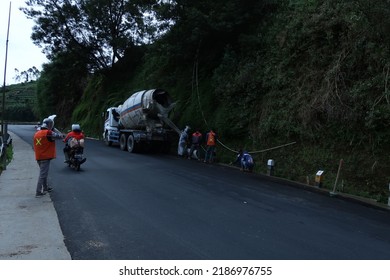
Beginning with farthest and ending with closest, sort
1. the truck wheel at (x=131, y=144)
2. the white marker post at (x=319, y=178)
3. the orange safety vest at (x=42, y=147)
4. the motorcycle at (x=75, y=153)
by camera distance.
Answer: the truck wheel at (x=131, y=144), the motorcycle at (x=75, y=153), the white marker post at (x=319, y=178), the orange safety vest at (x=42, y=147)

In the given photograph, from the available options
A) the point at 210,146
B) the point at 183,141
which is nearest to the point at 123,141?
the point at 183,141

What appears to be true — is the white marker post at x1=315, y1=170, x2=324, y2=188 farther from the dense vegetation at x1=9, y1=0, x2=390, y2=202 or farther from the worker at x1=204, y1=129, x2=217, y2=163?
the worker at x1=204, y1=129, x2=217, y2=163

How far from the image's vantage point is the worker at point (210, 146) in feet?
55.9

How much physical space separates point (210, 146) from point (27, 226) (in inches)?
454

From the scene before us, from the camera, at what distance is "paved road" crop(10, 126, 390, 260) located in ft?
18.0

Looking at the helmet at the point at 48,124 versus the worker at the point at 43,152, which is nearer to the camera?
the worker at the point at 43,152

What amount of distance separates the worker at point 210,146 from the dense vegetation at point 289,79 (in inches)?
18.7

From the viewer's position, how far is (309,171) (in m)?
12.7

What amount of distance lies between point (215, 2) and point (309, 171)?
10792mm

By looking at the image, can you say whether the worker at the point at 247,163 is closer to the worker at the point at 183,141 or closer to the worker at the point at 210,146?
the worker at the point at 210,146

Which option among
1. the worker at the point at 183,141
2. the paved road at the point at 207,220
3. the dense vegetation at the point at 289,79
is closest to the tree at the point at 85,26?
the dense vegetation at the point at 289,79

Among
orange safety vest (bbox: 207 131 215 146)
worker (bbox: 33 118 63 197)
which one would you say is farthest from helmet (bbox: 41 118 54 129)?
orange safety vest (bbox: 207 131 215 146)

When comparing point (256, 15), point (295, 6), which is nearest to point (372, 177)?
point (295, 6)

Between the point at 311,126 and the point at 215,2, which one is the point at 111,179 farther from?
the point at 215,2
